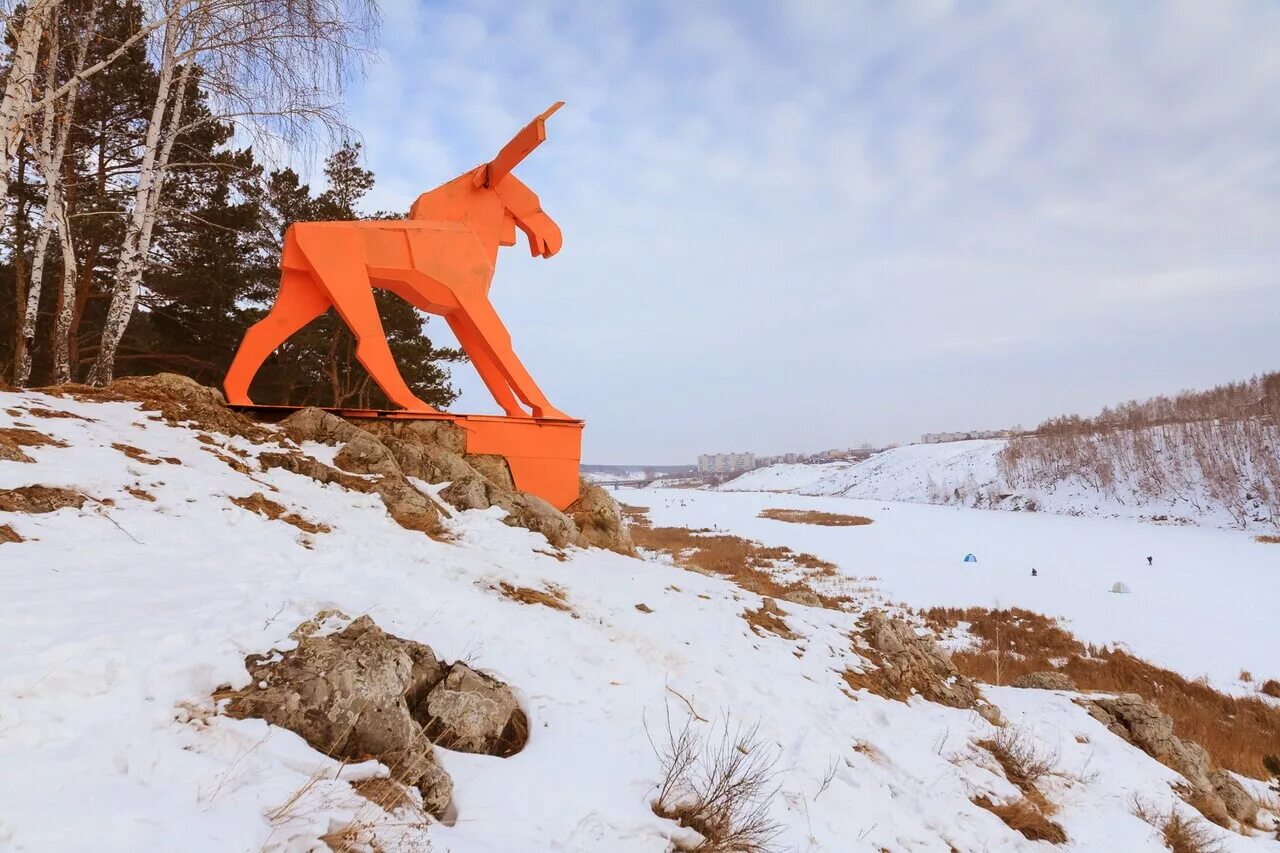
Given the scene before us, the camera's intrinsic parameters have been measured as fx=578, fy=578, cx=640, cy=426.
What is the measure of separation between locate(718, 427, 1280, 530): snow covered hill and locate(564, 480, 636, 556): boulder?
37779 millimetres

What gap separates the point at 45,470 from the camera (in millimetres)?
4215

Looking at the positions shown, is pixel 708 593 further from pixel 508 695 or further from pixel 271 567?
pixel 271 567

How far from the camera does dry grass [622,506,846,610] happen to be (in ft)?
48.0

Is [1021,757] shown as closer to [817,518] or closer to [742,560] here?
[742,560]

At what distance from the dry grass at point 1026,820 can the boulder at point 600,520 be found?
18.9 ft

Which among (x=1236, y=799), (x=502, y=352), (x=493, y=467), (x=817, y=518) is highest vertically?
(x=502, y=352)

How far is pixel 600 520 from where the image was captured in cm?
937

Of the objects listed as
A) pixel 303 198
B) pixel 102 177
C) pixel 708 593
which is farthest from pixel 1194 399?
pixel 102 177

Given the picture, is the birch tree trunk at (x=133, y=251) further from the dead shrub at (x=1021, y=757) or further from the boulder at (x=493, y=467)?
the dead shrub at (x=1021, y=757)

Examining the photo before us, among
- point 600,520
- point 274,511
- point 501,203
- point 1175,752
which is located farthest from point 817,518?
→ point 274,511

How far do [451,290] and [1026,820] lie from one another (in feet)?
27.7

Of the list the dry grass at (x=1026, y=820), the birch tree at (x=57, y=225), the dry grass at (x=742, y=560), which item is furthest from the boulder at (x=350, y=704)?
the dry grass at (x=742, y=560)

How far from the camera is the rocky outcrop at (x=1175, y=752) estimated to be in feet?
18.0

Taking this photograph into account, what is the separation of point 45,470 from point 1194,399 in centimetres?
6513
